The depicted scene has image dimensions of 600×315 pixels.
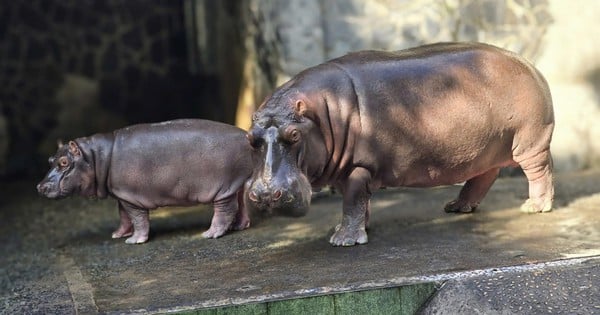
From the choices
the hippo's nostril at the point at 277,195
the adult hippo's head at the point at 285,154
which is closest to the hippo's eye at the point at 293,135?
the adult hippo's head at the point at 285,154

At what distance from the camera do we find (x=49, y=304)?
3877 mm

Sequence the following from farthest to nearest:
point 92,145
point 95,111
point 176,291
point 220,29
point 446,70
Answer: point 95,111
point 220,29
point 92,145
point 446,70
point 176,291

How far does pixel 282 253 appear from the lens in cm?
446

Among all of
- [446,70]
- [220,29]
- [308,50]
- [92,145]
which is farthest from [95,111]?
[446,70]

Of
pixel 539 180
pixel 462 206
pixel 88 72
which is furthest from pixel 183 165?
pixel 88 72

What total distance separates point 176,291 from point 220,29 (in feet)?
18.3

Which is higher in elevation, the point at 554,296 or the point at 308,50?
the point at 308,50

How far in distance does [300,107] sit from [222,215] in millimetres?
1141

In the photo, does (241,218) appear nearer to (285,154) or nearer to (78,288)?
(285,154)

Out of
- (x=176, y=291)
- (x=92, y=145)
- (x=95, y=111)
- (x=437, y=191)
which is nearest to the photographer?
(x=176, y=291)

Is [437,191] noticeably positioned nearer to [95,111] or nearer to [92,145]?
[92,145]

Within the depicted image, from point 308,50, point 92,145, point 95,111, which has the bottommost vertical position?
point 95,111

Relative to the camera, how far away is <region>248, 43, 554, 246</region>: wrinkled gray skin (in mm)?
4270

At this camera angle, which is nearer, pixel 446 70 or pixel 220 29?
pixel 446 70
